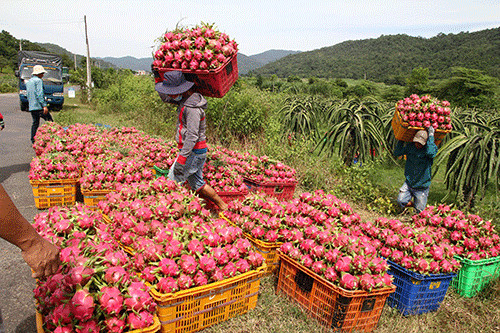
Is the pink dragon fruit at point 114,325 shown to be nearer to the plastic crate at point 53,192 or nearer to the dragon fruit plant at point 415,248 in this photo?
the dragon fruit plant at point 415,248

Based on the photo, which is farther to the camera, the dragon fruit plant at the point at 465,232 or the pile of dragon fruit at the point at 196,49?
the pile of dragon fruit at the point at 196,49

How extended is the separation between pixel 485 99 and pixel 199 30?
3571cm

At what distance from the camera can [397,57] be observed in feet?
378

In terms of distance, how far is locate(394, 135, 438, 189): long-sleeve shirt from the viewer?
518 cm

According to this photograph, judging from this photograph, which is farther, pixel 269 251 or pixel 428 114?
pixel 428 114

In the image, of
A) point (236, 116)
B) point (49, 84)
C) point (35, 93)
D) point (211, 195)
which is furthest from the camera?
point (49, 84)

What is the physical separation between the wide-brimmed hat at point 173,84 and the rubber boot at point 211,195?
147cm

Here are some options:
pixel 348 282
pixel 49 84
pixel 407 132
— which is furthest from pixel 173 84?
pixel 49 84

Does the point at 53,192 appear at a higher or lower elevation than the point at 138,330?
lower

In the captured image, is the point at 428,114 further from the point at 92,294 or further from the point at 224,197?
the point at 92,294

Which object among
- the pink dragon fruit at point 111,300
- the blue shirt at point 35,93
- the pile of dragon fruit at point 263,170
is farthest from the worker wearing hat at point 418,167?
the blue shirt at point 35,93

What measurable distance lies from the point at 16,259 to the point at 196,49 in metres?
3.42

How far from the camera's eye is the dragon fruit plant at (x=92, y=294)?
1876mm

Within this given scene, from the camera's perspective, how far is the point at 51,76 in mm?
18812
